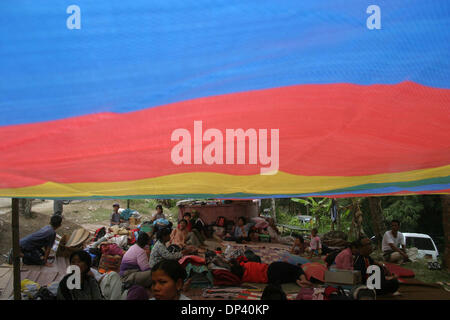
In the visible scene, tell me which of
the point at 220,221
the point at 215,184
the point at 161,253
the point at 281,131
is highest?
the point at 281,131

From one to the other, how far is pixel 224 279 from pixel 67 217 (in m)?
10.5

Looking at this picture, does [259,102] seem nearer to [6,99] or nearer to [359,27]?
[359,27]

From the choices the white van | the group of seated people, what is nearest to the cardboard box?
the group of seated people

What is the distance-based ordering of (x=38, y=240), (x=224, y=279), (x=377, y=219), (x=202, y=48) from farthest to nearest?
1. (x=377, y=219)
2. (x=38, y=240)
3. (x=224, y=279)
4. (x=202, y=48)

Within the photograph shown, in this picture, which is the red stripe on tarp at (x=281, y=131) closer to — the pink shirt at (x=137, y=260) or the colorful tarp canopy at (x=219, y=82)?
the colorful tarp canopy at (x=219, y=82)

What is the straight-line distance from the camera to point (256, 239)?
955 cm

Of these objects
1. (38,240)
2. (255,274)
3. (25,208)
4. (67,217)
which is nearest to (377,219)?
(255,274)

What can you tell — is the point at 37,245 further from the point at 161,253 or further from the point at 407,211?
the point at 407,211

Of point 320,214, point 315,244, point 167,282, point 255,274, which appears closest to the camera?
point 167,282

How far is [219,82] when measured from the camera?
1793 mm

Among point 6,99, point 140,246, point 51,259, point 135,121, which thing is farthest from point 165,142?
point 51,259

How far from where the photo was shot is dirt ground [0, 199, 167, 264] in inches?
370

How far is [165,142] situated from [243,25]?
748mm

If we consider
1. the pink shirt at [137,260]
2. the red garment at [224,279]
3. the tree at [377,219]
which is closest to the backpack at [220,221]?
the tree at [377,219]
